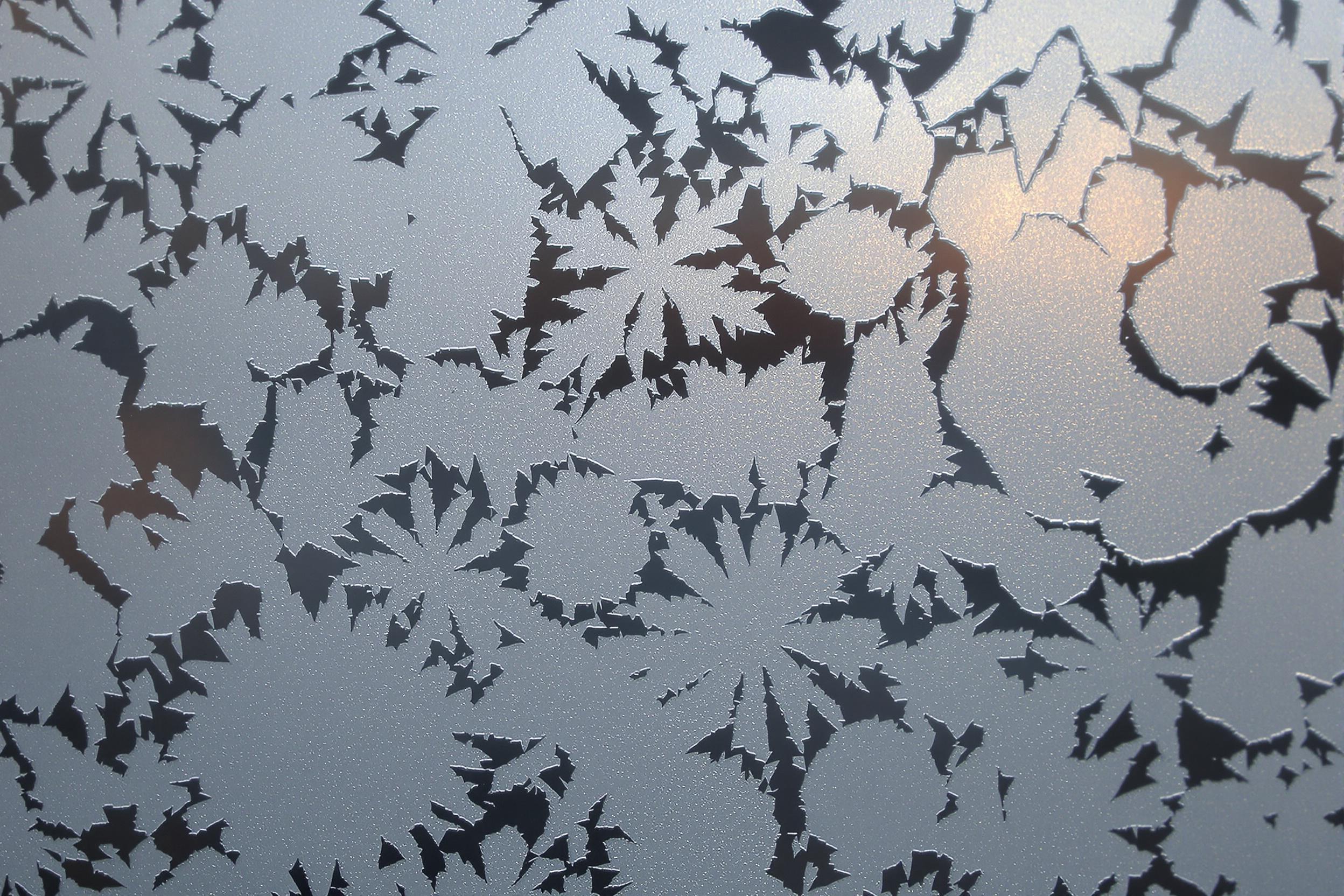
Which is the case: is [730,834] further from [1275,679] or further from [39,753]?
[39,753]

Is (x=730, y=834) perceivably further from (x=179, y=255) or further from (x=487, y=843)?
(x=179, y=255)

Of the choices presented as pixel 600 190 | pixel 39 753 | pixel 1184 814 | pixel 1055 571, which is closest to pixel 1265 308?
pixel 1055 571

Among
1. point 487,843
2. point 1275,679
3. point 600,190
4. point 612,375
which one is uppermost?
point 600,190

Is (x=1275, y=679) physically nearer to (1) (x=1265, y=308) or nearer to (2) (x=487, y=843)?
(1) (x=1265, y=308)

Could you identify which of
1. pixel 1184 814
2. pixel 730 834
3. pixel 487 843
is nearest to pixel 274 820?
pixel 487 843

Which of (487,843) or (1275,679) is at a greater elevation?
(1275,679)

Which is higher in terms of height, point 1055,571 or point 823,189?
point 823,189

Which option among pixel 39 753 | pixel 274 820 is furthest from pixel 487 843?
pixel 39 753

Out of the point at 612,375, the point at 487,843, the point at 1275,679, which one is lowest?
the point at 487,843
